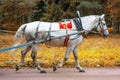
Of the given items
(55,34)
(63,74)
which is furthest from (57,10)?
(63,74)

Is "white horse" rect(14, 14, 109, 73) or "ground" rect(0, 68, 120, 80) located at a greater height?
"white horse" rect(14, 14, 109, 73)

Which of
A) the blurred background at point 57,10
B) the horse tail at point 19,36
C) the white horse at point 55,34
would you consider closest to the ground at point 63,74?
the white horse at point 55,34

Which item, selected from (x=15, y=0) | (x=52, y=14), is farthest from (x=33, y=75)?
(x=52, y=14)

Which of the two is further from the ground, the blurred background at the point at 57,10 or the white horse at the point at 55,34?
the white horse at the point at 55,34

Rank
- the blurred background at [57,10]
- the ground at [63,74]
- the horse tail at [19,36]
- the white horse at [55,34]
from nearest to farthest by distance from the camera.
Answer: the ground at [63,74]
the white horse at [55,34]
the horse tail at [19,36]
the blurred background at [57,10]

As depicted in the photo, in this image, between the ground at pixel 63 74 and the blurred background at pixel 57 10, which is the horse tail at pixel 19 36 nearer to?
the ground at pixel 63 74

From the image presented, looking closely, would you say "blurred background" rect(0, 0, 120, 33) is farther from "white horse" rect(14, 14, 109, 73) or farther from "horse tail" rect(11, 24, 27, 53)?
"white horse" rect(14, 14, 109, 73)

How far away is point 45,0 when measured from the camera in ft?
148

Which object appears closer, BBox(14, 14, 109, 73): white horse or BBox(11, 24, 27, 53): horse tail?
BBox(14, 14, 109, 73): white horse

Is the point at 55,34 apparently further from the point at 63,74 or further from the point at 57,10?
the point at 57,10

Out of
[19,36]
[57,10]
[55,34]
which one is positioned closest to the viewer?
[55,34]

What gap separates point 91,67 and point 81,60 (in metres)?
1.13

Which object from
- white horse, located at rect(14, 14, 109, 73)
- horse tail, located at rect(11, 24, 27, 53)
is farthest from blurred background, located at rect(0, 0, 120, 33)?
white horse, located at rect(14, 14, 109, 73)

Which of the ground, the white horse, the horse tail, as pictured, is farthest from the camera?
the horse tail
